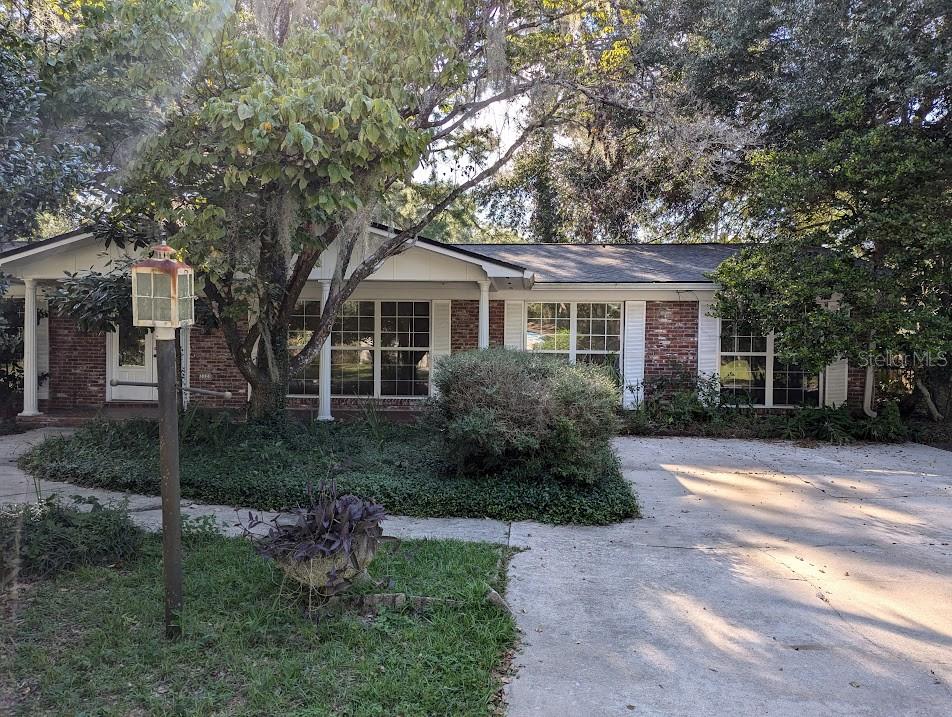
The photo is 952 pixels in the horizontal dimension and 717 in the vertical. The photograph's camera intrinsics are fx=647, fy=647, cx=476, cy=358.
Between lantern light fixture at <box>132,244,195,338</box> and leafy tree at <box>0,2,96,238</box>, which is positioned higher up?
leafy tree at <box>0,2,96,238</box>

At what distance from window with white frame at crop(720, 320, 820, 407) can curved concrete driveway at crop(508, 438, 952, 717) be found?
513 centimetres

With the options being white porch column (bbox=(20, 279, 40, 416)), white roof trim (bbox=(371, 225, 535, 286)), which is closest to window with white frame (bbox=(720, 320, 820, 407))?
white roof trim (bbox=(371, 225, 535, 286))

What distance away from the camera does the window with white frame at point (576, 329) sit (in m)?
12.8

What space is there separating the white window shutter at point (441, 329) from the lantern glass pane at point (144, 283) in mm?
10087

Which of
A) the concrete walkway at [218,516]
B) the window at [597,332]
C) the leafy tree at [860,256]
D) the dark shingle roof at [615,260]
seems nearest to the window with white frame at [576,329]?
the window at [597,332]

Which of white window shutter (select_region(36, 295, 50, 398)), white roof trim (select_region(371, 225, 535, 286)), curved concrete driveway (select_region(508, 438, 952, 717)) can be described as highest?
white roof trim (select_region(371, 225, 535, 286))

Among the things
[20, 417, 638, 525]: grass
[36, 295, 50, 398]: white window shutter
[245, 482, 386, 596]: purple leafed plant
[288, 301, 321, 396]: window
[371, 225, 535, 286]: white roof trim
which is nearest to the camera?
[245, 482, 386, 596]: purple leafed plant

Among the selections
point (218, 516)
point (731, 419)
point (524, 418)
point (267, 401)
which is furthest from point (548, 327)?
point (218, 516)

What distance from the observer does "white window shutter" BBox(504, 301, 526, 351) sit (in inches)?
513

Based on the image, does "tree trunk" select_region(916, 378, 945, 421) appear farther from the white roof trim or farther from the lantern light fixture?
the lantern light fixture

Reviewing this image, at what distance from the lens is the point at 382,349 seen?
13.6m

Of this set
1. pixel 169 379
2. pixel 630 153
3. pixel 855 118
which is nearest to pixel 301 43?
pixel 169 379

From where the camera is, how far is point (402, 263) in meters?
11.4

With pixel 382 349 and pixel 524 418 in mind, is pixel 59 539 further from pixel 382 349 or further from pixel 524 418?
pixel 382 349
